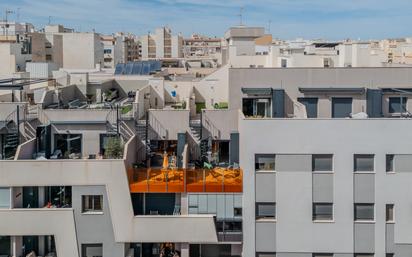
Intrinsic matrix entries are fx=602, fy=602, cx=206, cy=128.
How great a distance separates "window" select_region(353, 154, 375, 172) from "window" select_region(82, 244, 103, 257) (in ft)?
42.5

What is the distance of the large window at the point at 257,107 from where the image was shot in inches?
1364

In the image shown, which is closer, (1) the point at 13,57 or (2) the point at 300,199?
(2) the point at 300,199

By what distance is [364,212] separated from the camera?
29.0 meters

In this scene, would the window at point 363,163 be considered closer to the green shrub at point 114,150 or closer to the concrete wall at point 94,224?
the green shrub at point 114,150

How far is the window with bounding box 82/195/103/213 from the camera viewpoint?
95.3ft

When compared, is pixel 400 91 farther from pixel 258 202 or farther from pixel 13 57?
pixel 13 57

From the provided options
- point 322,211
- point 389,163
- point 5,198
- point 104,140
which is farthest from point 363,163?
point 5,198

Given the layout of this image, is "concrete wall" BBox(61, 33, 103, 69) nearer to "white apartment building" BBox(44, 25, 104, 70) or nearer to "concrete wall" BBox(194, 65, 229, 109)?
"white apartment building" BBox(44, 25, 104, 70)

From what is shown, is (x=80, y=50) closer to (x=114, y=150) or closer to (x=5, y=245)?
(x=114, y=150)

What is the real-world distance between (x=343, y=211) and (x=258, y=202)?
4070 mm

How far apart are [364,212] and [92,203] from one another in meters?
13.2

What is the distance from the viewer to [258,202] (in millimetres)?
29203

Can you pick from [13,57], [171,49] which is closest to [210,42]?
[171,49]

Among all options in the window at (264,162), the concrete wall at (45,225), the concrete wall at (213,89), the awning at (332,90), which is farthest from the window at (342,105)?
the concrete wall at (45,225)
